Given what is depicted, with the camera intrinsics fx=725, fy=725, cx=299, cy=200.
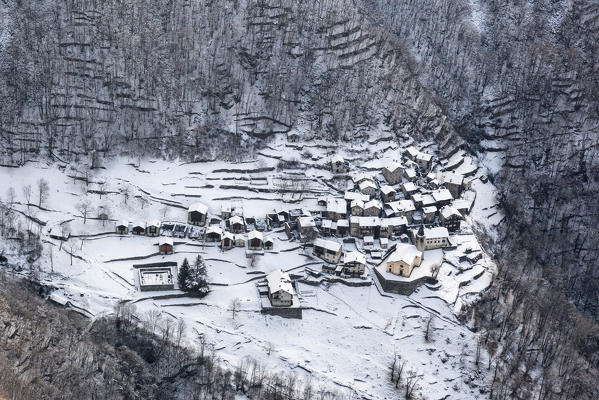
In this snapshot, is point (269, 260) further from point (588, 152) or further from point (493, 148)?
point (588, 152)

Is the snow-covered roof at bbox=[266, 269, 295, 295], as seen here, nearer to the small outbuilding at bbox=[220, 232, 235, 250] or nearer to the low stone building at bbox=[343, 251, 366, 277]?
the small outbuilding at bbox=[220, 232, 235, 250]

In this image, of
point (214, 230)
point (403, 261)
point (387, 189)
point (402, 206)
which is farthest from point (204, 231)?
point (402, 206)

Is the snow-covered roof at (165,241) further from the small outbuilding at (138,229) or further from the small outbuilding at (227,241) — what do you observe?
the small outbuilding at (227,241)

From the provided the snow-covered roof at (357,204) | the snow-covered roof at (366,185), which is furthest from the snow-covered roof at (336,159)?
the snow-covered roof at (357,204)

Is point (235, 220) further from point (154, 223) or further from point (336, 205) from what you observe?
point (336, 205)

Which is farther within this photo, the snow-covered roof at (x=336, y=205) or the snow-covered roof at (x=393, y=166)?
the snow-covered roof at (x=393, y=166)

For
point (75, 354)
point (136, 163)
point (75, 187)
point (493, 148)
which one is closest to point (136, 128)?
point (136, 163)

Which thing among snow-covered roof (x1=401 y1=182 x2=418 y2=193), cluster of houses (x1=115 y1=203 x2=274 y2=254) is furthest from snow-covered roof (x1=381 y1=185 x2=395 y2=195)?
cluster of houses (x1=115 y1=203 x2=274 y2=254)
